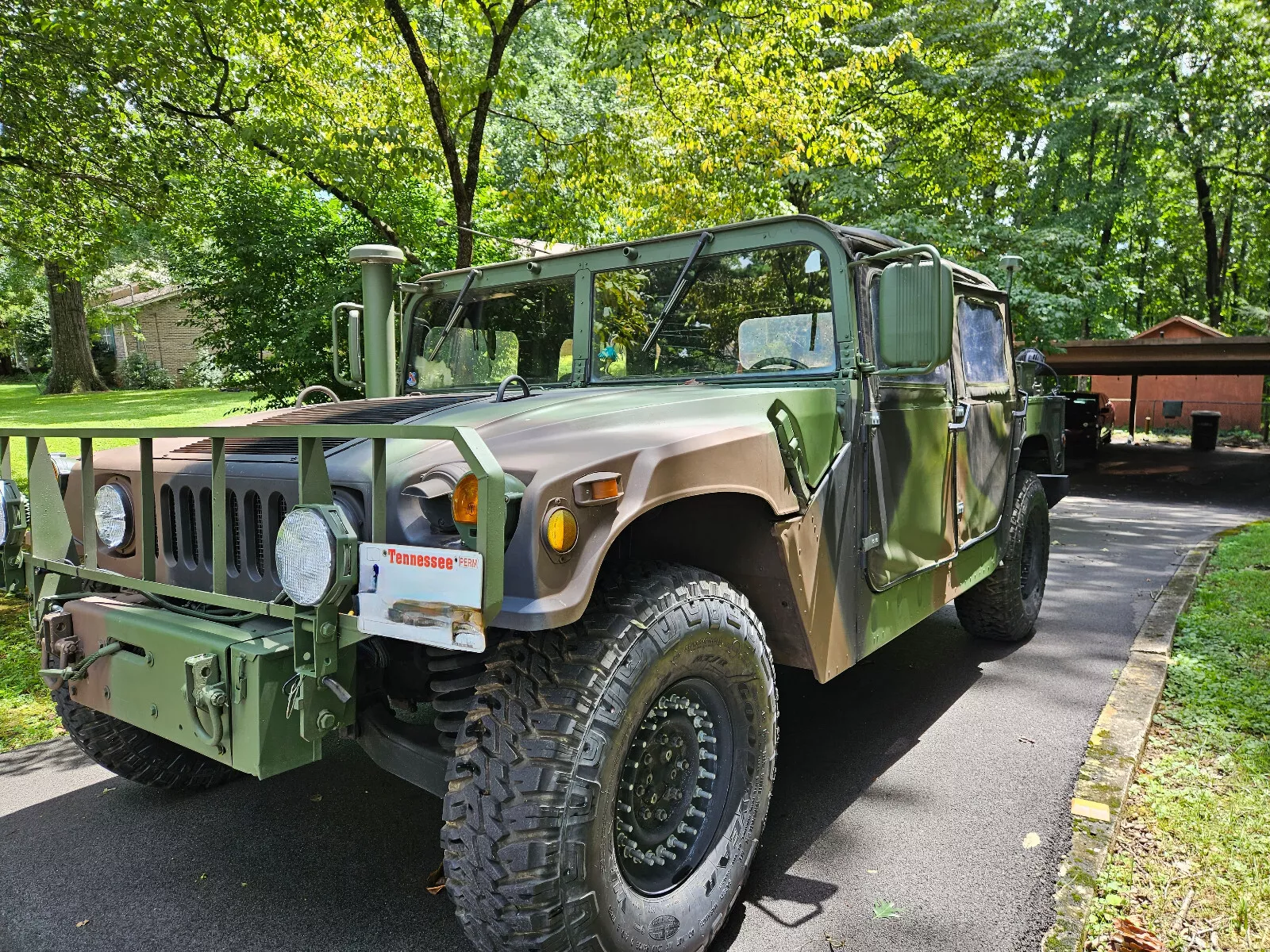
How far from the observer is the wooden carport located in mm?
17406

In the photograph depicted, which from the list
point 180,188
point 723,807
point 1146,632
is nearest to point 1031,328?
point 1146,632

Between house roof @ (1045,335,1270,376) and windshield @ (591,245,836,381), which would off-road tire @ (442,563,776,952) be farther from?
house roof @ (1045,335,1270,376)

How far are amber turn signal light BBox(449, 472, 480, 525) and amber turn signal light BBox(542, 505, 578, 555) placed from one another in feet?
0.53

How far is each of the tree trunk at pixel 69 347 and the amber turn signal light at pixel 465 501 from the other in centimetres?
2695

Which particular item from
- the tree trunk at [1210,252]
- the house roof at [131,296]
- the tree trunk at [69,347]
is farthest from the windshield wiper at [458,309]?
the tree trunk at [1210,252]

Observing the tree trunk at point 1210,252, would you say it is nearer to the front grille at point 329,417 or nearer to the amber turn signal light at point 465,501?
the front grille at point 329,417

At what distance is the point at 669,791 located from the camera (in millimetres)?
2283

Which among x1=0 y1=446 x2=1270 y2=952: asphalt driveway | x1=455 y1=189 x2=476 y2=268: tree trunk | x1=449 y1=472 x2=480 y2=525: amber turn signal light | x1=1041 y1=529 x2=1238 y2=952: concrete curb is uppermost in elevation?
x1=455 y1=189 x2=476 y2=268: tree trunk

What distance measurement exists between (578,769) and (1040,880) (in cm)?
164

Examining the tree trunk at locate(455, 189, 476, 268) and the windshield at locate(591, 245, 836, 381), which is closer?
the windshield at locate(591, 245, 836, 381)

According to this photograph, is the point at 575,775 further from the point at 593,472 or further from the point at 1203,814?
the point at 1203,814

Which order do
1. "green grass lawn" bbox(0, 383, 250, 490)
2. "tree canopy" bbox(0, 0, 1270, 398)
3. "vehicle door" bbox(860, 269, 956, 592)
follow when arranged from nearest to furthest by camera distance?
"vehicle door" bbox(860, 269, 956, 592) → "tree canopy" bbox(0, 0, 1270, 398) → "green grass lawn" bbox(0, 383, 250, 490)

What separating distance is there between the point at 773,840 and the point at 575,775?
130 cm

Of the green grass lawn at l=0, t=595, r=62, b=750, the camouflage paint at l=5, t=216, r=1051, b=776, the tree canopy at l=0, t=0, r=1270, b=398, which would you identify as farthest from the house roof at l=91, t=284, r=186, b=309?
the camouflage paint at l=5, t=216, r=1051, b=776
